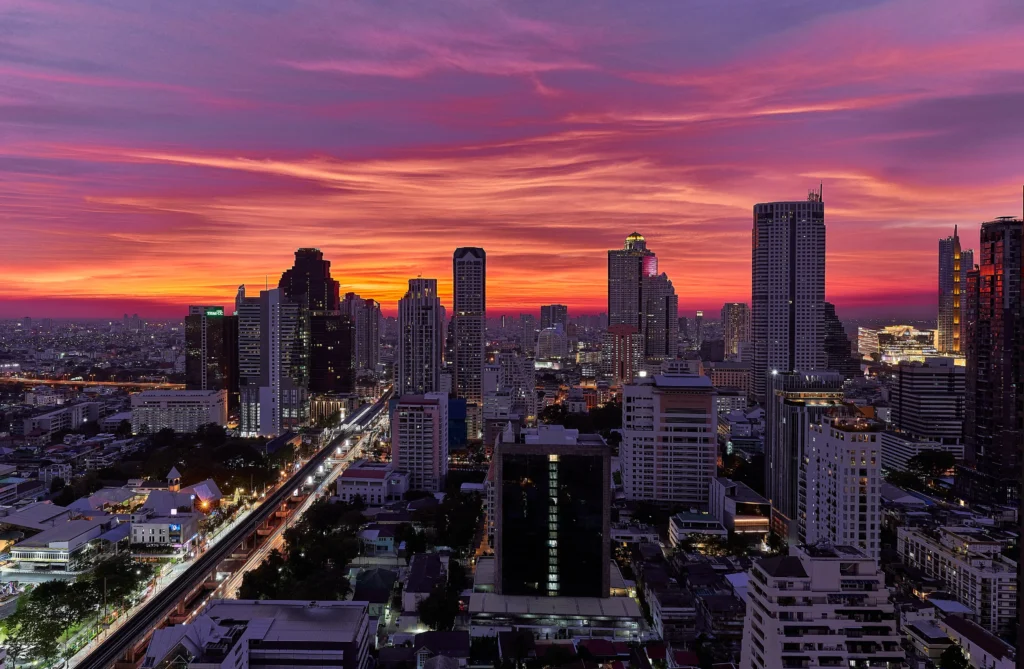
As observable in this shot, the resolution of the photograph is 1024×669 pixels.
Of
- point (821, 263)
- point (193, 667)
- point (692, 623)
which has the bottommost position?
point (692, 623)

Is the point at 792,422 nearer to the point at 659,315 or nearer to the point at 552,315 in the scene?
the point at 659,315

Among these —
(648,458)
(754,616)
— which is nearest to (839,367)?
(648,458)

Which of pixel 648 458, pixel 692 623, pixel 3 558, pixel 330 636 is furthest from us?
pixel 648 458

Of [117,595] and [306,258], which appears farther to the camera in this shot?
[306,258]

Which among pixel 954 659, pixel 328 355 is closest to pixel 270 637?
pixel 954 659

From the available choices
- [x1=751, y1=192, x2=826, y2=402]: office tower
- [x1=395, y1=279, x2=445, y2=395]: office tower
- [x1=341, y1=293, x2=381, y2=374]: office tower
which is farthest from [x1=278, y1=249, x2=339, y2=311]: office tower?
[x1=751, y1=192, x2=826, y2=402]: office tower

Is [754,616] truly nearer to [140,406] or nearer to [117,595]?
[117,595]

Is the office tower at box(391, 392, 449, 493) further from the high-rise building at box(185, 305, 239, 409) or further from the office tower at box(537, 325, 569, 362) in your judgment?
the office tower at box(537, 325, 569, 362)
